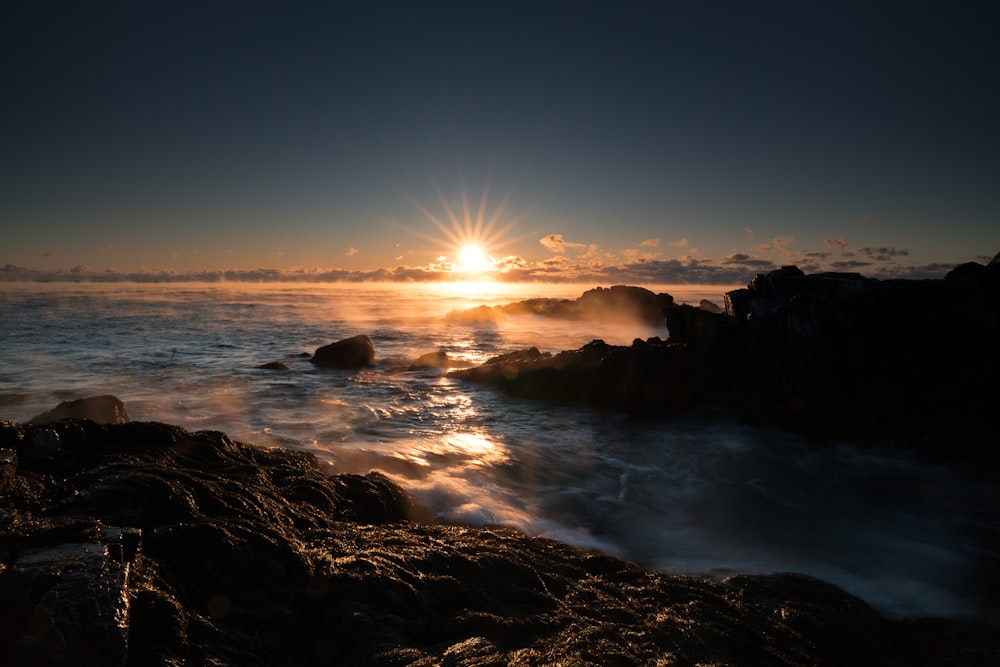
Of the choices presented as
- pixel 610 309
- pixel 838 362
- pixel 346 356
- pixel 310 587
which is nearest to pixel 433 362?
pixel 346 356

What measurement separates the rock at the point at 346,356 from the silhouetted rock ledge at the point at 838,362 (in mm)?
11336

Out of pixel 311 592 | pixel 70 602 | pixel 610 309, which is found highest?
pixel 70 602

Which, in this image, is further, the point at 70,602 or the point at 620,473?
the point at 620,473

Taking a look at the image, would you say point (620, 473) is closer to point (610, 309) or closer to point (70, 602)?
point (70, 602)

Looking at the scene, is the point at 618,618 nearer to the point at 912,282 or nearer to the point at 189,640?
the point at 189,640

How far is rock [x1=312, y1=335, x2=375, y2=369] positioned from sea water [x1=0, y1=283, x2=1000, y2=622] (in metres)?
1.26

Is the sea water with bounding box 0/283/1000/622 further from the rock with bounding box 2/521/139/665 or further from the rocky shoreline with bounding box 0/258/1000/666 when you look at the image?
the rock with bounding box 2/521/139/665

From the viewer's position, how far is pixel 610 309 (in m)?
56.2

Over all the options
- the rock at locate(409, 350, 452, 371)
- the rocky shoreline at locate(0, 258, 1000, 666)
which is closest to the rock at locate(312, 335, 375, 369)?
the rock at locate(409, 350, 452, 371)

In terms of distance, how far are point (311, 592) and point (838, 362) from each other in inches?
505

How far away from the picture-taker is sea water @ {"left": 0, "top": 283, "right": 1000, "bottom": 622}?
666 centimetres

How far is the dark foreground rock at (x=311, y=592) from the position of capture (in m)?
2.68

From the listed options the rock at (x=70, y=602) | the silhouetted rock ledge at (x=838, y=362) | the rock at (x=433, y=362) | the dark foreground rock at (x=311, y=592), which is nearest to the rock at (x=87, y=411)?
the dark foreground rock at (x=311, y=592)

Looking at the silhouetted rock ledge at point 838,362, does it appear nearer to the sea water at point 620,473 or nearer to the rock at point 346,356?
the sea water at point 620,473
